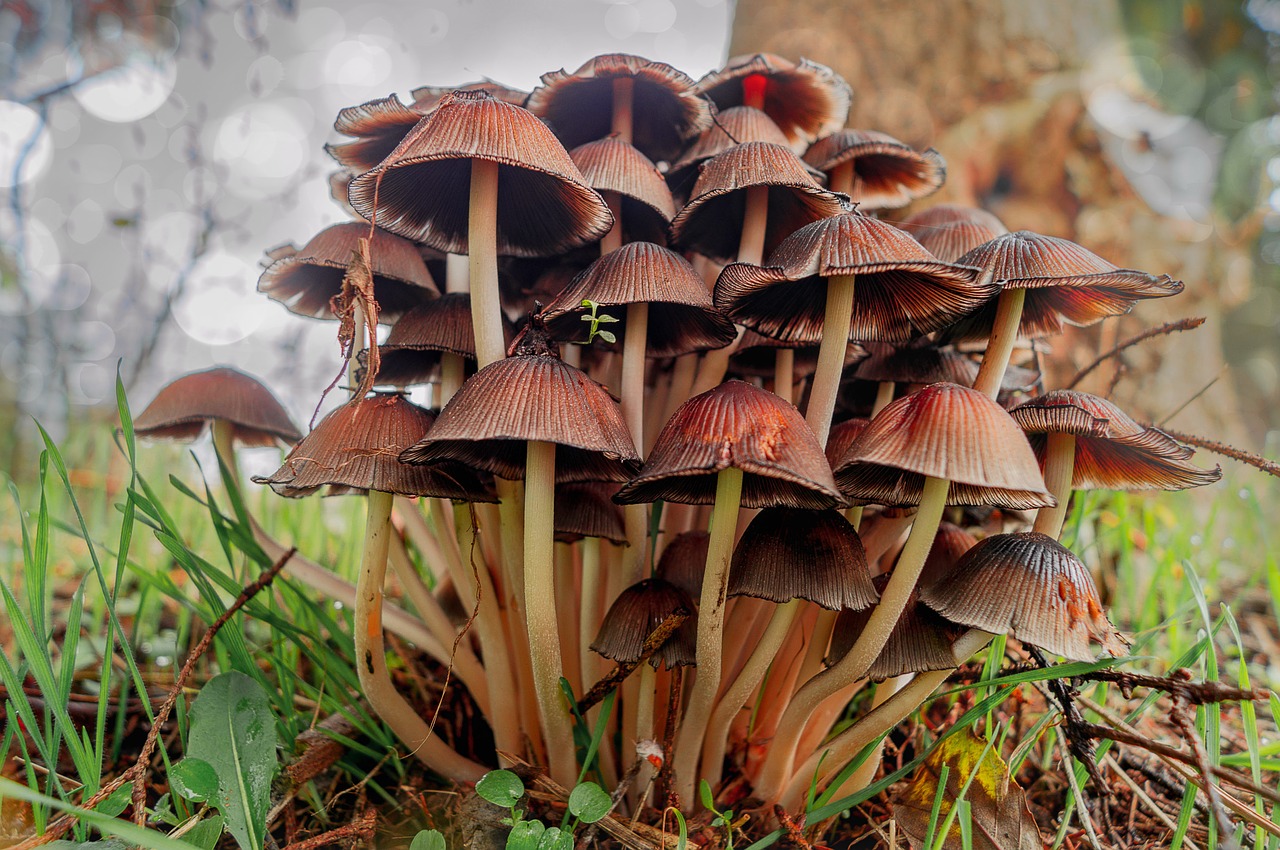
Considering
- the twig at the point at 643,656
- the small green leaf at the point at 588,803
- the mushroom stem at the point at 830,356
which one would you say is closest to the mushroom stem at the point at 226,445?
the twig at the point at 643,656

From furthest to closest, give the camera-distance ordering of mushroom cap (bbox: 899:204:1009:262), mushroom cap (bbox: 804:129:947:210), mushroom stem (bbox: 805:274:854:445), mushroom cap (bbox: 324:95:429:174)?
mushroom cap (bbox: 804:129:947:210) < mushroom cap (bbox: 899:204:1009:262) < mushroom cap (bbox: 324:95:429:174) < mushroom stem (bbox: 805:274:854:445)

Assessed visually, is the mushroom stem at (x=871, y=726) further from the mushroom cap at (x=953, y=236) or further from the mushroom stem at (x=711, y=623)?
the mushroom cap at (x=953, y=236)

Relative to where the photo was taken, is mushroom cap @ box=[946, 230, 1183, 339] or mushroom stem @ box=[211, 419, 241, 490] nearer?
mushroom cap @ box=[946, 230, 1183, 339]

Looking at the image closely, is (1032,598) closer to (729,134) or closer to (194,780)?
A: (729,134)

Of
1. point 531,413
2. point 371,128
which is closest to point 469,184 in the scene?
point 371,128

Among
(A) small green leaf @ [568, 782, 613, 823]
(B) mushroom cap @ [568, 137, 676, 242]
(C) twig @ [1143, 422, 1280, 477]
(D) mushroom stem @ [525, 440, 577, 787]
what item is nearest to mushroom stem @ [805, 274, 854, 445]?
(B) mushroom cap @ [568, 137, 676, 242]

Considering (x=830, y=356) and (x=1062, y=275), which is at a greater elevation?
(x=1062, y=275)

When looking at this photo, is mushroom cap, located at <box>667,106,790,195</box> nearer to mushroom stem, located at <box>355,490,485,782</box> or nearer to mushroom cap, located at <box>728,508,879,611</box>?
mushroom cap, located at <box>728,508,879,611</box>
